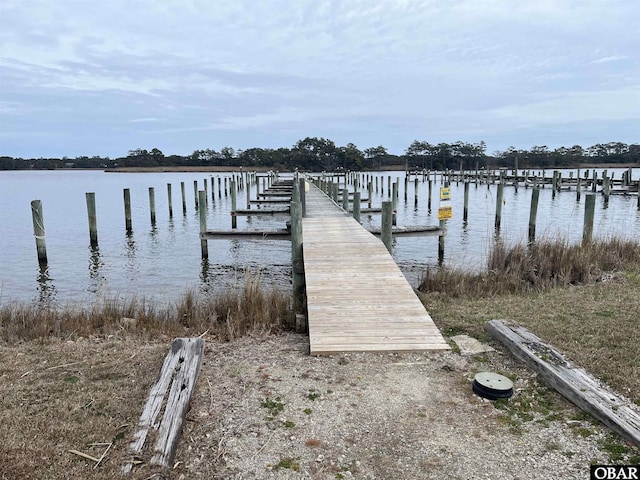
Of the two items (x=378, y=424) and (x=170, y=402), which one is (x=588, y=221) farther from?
(x=170, y=402)

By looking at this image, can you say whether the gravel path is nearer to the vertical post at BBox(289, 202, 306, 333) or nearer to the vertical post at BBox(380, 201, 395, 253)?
the vertical post at BBox(289, 202, 306, 333)

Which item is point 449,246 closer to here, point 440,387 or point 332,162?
point 440,387

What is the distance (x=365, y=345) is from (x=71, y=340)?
353 cm

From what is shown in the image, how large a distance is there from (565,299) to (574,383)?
129 inches

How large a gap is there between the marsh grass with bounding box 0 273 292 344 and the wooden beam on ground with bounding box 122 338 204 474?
48.4 inches

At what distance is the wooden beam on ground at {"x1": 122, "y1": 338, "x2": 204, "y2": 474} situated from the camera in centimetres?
319

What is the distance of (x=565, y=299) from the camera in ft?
22.5

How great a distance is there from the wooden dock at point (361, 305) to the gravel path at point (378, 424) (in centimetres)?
23

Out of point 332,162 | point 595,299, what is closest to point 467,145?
point 332,162

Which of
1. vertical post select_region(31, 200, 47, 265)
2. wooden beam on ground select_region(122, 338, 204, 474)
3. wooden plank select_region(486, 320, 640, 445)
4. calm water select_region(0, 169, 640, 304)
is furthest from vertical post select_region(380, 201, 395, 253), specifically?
vertical post select_region(31, 200, 47, 265)

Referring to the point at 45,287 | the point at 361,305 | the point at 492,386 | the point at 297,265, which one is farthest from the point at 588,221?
the point at 45,287

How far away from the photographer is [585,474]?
118 inches

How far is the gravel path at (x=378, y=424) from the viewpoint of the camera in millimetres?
3123

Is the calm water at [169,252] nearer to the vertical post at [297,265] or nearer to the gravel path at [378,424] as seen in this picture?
the vertical post at [297,265]
